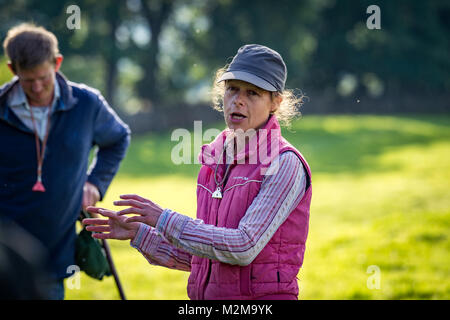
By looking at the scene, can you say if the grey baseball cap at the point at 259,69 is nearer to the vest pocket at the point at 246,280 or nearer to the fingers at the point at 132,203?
the fingers at the point at 132,203

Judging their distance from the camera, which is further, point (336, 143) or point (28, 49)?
point (336, 143)

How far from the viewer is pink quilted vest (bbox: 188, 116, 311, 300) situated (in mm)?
2479

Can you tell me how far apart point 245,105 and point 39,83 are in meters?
1.86

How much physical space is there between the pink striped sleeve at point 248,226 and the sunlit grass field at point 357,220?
1089mm

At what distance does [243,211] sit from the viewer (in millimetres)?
2514

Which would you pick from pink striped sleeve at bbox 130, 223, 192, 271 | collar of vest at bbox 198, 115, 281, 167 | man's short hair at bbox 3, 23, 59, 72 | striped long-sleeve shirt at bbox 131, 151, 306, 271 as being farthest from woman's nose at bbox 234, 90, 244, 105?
man's short hair at bbox 3, 23, 59, 72

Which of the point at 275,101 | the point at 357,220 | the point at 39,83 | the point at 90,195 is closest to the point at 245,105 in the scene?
the point at 275,101

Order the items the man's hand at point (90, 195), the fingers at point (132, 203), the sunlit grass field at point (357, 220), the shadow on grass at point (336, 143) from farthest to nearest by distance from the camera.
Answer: the shadow on grass at point (336, 143), the sunlit grass field at point (357, 220), the man's hand at point (90, 195), the fingers at point (132, 203)

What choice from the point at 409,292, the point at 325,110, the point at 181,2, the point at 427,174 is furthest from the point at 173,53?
the point at 409,292

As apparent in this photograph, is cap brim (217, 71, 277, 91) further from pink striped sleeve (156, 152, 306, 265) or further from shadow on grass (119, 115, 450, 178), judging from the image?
shadow on grass (119, 115, 450, 178)

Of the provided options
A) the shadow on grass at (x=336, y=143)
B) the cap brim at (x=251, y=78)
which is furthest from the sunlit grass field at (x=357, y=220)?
the cap brim at (x=251, y=78)

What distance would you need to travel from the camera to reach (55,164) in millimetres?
3930

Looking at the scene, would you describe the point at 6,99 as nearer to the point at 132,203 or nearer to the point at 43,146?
the point at 43,146

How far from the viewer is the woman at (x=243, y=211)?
7.75 feet
